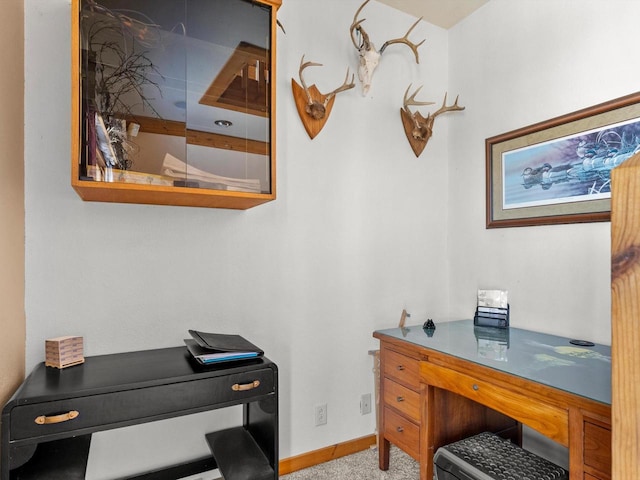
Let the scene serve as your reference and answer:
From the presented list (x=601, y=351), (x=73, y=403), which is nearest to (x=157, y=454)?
(x=73, y=403)

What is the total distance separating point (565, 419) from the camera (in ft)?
4.19

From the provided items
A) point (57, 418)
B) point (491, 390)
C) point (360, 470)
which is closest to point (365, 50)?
point (491, 390)

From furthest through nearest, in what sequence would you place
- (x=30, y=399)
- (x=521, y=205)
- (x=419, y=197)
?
(x=419, y=197) < (x=521, y=205) < (x=30, y=399)

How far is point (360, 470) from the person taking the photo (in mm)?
2104

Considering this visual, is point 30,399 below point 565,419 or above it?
above

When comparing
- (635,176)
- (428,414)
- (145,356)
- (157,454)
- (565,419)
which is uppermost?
(635,176)

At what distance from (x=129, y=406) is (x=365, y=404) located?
1438mm

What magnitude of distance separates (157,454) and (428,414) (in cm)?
127

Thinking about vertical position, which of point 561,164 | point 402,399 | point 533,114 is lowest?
point 402,399

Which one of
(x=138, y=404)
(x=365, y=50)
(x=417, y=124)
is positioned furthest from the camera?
(x=417, y=124)

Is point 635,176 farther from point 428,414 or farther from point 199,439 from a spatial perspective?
point 199,439

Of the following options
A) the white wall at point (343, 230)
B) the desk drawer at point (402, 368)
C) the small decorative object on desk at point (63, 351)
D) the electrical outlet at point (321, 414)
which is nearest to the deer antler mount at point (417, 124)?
the white wall at point (343, 230)

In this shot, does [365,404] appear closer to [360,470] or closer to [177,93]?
[360,470]

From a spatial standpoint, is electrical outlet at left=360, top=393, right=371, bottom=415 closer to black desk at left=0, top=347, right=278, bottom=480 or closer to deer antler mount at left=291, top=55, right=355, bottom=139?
black desk at left=0, top=347, right=278, bottom=480
